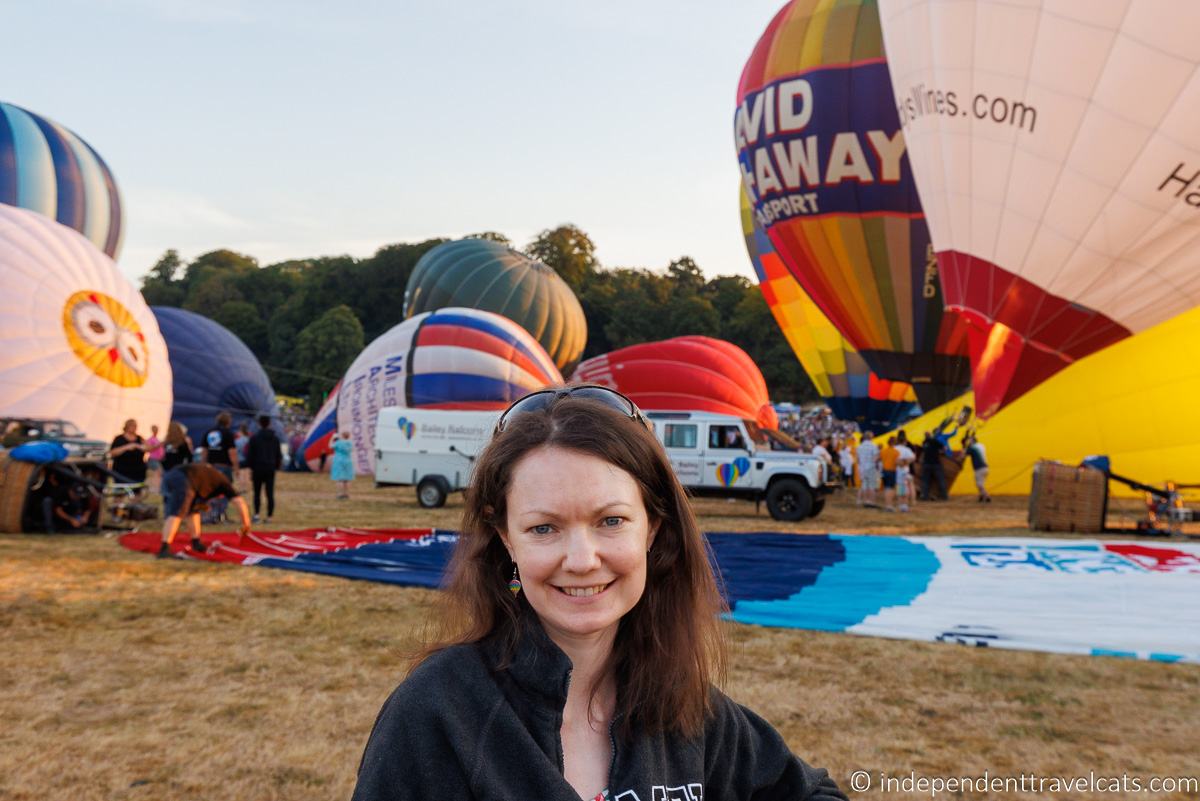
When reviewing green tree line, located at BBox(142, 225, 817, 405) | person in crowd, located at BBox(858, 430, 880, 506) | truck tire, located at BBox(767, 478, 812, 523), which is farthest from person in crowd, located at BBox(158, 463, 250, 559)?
green tree line, located at BBox(142, 225, 817, 405)

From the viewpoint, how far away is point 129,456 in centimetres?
1216

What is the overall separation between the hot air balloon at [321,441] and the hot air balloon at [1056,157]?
50.1 ft

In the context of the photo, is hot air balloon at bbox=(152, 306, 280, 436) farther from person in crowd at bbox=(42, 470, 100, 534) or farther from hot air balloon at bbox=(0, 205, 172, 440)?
person in crowd at bbox=(42, 470, 100, 534)

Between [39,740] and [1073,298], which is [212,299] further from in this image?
[39,740]

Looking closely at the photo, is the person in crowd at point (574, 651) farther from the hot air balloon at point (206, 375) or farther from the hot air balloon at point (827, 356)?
the hot air balloon at point (206, 375)

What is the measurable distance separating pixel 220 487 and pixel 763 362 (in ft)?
158

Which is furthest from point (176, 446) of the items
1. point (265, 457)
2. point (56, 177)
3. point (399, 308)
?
point (399, 308)

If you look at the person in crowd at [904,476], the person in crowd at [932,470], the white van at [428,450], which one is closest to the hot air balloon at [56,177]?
the white van at [428,450]

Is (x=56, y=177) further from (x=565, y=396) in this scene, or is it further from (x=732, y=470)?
(x=565, y=396)

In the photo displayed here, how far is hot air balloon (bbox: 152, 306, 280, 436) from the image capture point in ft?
82.5

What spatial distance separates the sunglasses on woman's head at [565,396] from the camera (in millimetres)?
1552

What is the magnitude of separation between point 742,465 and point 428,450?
15.8 feet

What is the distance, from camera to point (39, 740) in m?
4.04

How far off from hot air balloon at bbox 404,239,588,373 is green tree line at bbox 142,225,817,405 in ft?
50.1
